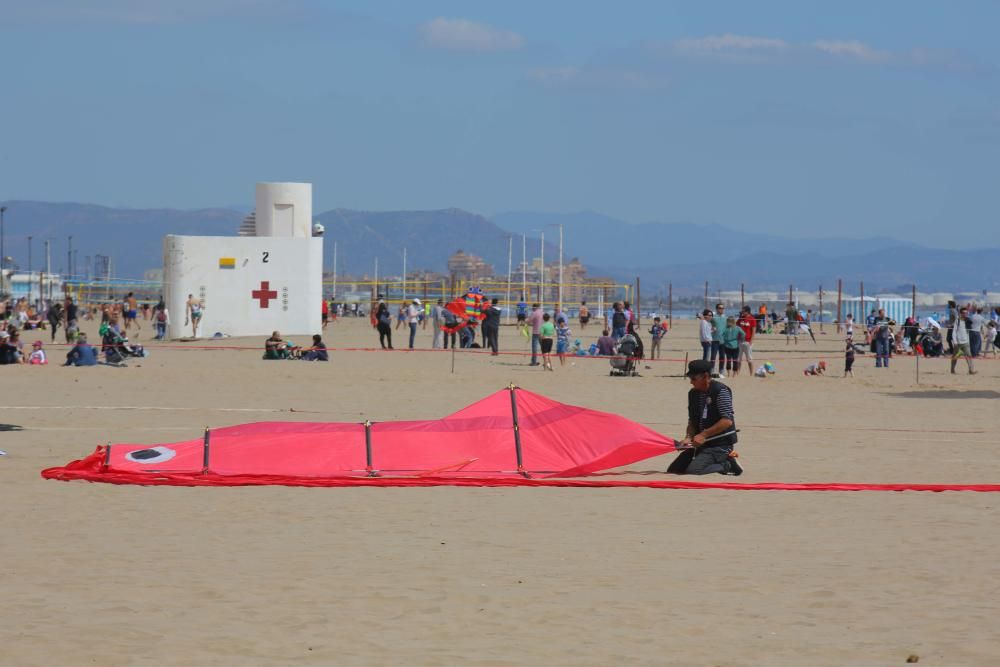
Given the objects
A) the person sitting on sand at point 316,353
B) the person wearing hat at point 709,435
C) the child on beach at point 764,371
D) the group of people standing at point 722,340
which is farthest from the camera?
the person sitting on sand at point 316,353

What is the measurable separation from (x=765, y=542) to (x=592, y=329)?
4613 cm

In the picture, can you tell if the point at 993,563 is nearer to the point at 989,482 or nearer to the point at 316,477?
the point at 989,482

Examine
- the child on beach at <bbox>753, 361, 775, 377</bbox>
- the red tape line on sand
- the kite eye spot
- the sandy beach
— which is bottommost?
the sandy beach

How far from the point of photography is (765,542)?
332 inches

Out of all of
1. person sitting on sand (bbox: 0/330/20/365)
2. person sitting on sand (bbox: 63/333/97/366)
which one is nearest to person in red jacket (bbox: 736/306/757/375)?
person sitting on sand (bbox: 63/333/97/366)

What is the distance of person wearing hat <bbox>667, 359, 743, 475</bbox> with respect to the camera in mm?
11508

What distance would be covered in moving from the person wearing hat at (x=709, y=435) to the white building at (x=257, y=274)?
1020 inches

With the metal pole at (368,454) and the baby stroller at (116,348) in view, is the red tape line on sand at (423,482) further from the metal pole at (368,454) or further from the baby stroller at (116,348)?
the baby stroller at (116,348)

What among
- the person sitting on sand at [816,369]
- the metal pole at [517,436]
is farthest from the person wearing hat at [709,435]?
the person sitting on sand at [816,369]

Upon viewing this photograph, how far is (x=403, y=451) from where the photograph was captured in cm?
1169

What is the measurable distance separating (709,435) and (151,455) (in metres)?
4.43

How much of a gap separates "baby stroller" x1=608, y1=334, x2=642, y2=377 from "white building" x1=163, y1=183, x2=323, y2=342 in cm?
1399

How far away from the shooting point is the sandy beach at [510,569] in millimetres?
5883

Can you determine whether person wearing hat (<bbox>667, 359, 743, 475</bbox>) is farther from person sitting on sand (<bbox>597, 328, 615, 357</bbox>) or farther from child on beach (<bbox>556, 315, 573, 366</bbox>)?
person sitting on sand (<bbox>597, 328, 615, 357</bbox>)
